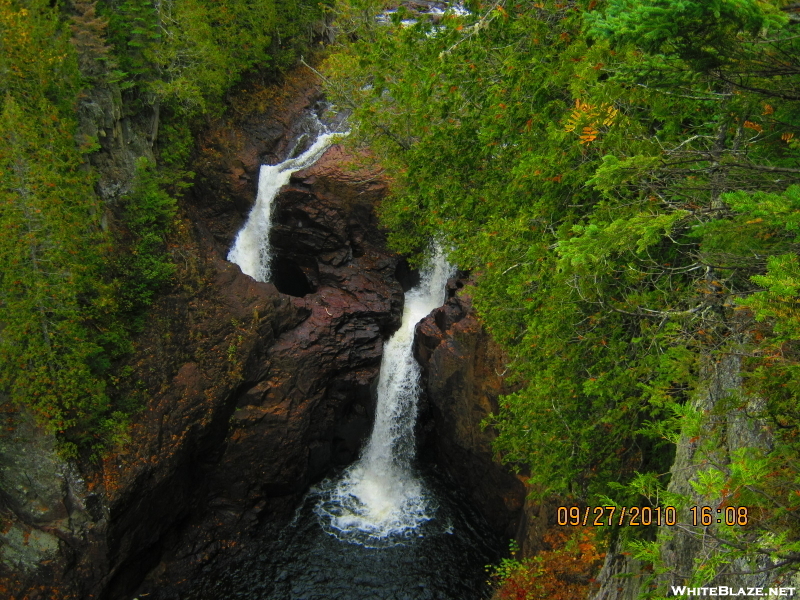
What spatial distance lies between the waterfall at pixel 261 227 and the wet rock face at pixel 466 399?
7273 millimetres

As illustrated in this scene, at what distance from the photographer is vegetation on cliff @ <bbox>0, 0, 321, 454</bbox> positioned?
1096 centimetres

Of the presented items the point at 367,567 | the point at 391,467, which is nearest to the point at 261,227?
the point at 391,467

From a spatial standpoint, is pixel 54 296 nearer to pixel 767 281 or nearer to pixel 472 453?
pixel 472 453

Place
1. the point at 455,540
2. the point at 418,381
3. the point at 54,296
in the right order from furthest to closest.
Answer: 1. the point at 418,381
2. the point at 455,540
3. the point at 54,296

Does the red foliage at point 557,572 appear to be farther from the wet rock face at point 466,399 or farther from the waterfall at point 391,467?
the waterfall at point 391,467

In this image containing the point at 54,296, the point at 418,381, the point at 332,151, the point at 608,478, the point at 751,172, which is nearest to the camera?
the point at 751,172

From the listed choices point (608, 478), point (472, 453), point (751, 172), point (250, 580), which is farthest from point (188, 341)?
point (751, 172)

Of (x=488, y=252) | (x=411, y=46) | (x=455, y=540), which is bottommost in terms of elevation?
(x=455, y=540)

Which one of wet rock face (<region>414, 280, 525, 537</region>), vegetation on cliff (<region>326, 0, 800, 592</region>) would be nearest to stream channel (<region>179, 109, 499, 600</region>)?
wet rock face (<region>414, 280, 525, 537</region>)

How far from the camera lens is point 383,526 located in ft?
49.7

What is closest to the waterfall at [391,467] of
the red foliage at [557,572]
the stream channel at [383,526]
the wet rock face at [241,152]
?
the stream channel at [383,526]

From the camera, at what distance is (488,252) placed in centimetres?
771

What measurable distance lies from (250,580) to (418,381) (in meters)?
7.82

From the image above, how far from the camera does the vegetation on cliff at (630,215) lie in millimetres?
3273
